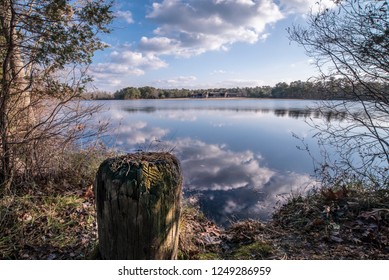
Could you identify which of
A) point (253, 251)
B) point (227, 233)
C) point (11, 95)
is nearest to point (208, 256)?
point (253, 251)

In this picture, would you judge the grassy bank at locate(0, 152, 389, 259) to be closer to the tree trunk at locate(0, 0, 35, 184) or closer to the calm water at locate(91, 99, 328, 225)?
the tree trunk at locate(0, 0, 35, 184)

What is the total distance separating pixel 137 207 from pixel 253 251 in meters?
1.92

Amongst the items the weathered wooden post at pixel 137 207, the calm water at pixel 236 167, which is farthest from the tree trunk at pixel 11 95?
the weathered wooden post at pixel 137 207

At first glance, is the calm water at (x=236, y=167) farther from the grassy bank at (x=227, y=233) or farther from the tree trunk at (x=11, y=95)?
the tree trunk at (x=11, y=95)

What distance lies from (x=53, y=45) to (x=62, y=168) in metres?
2.50

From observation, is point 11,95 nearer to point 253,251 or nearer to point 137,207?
point 137,207

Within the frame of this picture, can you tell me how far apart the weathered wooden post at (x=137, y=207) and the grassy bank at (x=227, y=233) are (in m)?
0.78

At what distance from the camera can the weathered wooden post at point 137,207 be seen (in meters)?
2.19

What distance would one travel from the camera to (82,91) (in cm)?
458

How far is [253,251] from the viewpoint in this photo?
10.7 feet

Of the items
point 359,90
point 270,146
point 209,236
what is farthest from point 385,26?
point 270,146

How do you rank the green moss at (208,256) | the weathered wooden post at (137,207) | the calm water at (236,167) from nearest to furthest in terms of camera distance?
1. the weathered wooden post at (137,207)
2. the green moss at (208,256)
3. the calm water at (236,167)

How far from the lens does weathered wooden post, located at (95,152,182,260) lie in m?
2.19

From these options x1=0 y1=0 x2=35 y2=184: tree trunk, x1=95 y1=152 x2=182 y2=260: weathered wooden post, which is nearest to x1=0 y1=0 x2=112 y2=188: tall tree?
x1=0 y1=0 x2=35 y2=184: tree trunk
